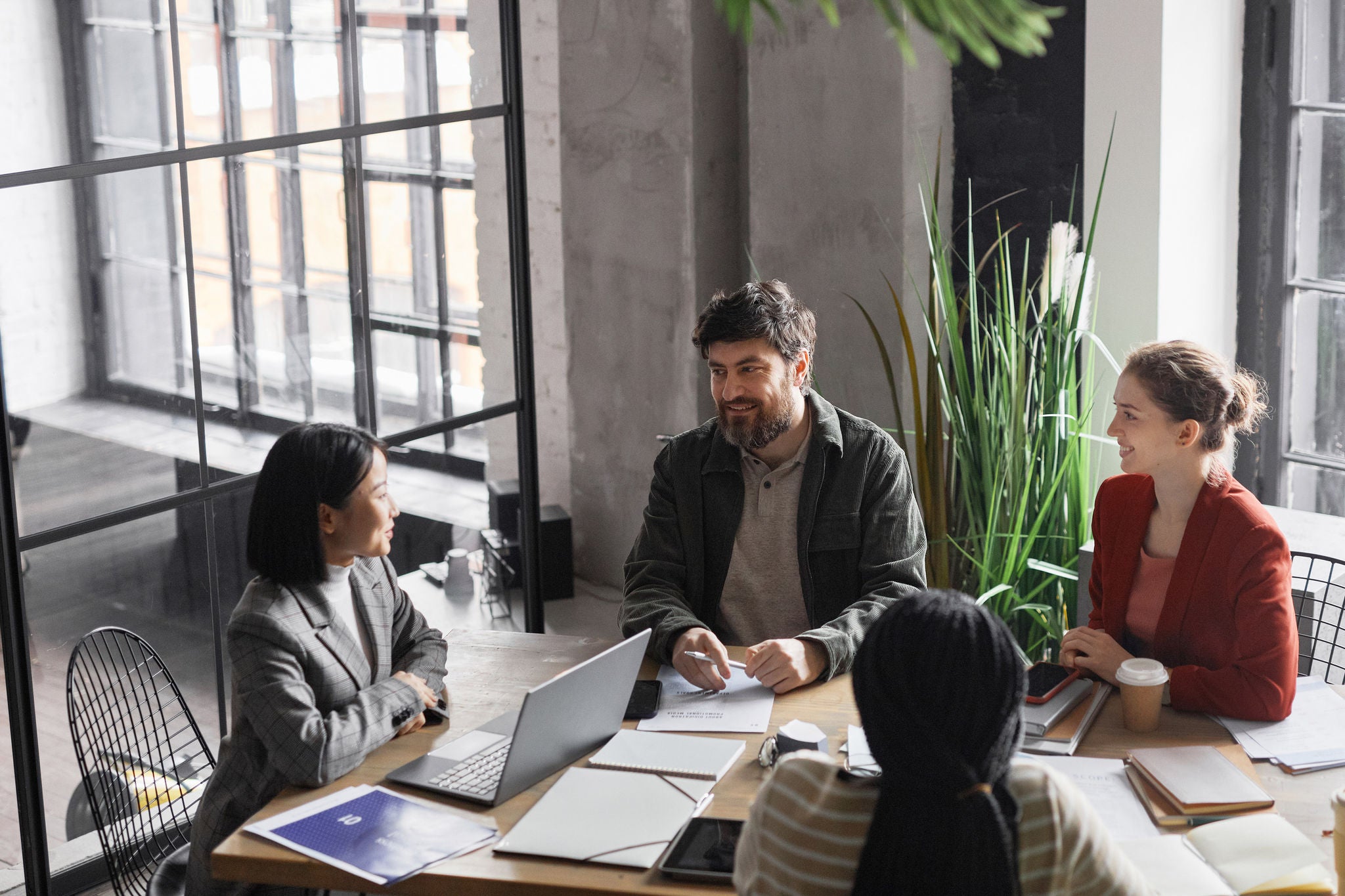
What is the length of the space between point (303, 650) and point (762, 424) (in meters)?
0.98

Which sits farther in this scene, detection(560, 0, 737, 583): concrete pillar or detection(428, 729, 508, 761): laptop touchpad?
detection(560, 0, 737, 583): concrete pillar

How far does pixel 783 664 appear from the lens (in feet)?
7.64

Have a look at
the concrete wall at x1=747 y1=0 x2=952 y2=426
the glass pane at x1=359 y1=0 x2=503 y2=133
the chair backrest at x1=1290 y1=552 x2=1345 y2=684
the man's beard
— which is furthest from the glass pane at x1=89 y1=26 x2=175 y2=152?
the chair backrest at x1=1290 y1=552 x2=1345 y2=684

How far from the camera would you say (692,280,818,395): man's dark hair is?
2688mm

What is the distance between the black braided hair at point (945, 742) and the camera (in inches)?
54.3

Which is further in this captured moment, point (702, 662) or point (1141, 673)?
point (702, 662)

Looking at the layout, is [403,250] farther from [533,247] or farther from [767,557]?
[767,557]

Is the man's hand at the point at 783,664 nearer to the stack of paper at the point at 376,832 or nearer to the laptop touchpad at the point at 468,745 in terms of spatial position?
the laptop touchpad at the point at 468,745

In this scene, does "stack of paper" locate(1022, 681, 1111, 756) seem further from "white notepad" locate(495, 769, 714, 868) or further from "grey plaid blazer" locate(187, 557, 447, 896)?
"grey plaid blazer" locate(187, 557, 447, 896)

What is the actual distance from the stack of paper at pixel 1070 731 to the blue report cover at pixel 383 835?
2.76 feet

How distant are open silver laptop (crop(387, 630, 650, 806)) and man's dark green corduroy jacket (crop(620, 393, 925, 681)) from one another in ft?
1.37

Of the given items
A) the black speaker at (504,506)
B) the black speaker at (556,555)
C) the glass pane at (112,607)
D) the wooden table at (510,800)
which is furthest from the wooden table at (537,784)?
the black speaker at (556,555)

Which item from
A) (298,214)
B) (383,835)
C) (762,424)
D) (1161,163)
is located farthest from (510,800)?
(1161,163)

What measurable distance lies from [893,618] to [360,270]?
2397 millimetres
